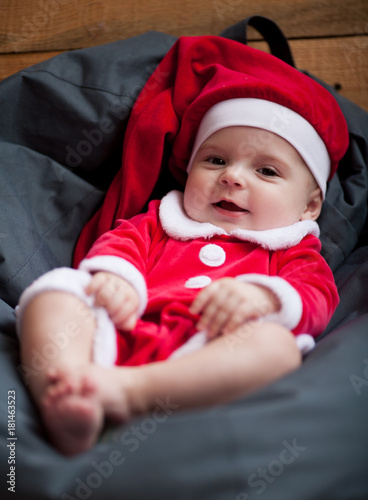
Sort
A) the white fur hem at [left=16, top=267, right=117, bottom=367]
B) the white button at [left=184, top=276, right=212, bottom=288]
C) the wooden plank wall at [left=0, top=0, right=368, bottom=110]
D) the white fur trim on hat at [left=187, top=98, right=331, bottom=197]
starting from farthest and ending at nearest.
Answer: the wooden plank wall at [left=0, top=0, right=368, bottom=110] → the white fur trim on hat at [left=187, top=98, right=331, bottom=197] → the white button at [left=184, top=276, right=212, bottom=288] → the white fur hem at [left=16, top=267, right=117, bottom=367]

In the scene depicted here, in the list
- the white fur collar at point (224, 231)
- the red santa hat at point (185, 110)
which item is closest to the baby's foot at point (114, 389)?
the white fur collar at point (224, 231)

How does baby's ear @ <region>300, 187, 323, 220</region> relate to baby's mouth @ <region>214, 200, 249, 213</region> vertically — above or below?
below

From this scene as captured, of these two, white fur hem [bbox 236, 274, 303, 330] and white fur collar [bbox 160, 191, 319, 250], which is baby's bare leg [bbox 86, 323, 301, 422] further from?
white fur collar [bbox 160, 191, 319, 250]

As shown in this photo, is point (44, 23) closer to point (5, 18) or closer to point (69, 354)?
point (5, 18)

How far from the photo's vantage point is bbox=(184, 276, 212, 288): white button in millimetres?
899

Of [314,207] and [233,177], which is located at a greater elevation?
[233,177]

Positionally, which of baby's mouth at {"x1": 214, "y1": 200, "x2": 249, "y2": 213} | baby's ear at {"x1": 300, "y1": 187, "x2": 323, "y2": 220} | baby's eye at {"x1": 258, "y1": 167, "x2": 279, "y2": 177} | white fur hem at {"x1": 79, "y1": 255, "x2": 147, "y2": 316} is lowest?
baby's ear at {"x1": 300, "y1": 187, "x2": 323, "y2": 220}

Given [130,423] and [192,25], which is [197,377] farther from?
[192,25]

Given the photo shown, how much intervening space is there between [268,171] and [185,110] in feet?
0.89

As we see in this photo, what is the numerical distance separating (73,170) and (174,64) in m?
0.36

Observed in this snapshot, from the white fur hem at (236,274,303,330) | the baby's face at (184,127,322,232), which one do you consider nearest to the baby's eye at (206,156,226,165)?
the baby's face at (184,127,322,232)

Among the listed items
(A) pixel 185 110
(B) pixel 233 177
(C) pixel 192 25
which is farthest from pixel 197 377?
(C) pixel 192 25

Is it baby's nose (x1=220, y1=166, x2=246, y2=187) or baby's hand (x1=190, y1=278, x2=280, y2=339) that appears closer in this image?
baby's hand (x1=190, y1=278, x2=280, y2=339)

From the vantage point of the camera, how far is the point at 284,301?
0.79m
